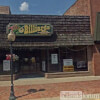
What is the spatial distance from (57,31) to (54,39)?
98 cm

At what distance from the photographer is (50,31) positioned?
1503cm

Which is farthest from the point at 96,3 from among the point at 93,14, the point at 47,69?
the point at 47,69

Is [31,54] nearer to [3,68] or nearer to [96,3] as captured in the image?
[3,68]

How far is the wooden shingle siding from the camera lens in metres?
14.8

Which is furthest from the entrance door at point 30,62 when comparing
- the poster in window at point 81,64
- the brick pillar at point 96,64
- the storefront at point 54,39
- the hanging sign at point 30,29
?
the brick pillar at point 96,64

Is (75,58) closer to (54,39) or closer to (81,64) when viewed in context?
(81,64)

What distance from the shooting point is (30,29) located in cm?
1477

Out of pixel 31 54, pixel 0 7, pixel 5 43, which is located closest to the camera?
pixel 5 43

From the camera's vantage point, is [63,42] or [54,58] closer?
[63,42]

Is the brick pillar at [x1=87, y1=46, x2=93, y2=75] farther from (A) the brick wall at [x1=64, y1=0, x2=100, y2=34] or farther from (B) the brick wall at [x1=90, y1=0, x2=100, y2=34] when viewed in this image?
(B) the brick wall at [x1=90, y1=0, x2=100, y2=34]

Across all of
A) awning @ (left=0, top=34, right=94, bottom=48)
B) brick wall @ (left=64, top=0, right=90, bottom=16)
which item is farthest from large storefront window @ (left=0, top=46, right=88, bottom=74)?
brick wall @ (left=64, top=0, right=90, bottom=16)

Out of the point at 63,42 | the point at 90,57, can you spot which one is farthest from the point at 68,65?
the point at 63,42

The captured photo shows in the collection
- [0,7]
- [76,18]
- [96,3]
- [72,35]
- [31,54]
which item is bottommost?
[31,54]

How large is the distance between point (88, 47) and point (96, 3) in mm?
4852
